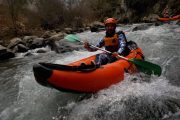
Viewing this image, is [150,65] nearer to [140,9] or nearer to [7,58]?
[7,58]

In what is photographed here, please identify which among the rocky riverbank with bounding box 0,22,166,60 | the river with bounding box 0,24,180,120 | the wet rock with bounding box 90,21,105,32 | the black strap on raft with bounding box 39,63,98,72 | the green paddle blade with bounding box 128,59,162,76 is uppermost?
the black strap on raft with bounding box 39,63,98,72

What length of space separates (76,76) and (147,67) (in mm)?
1707

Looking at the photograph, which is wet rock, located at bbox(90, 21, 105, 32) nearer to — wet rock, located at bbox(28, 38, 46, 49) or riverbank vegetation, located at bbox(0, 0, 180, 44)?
riverbank vegetation, located at bbox(0, 0, 180, 44)

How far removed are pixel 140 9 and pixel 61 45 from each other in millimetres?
13878

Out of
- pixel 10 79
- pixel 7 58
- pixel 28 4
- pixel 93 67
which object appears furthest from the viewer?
pixel 28 4

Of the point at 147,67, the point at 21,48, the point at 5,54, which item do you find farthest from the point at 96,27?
the point at 147,67

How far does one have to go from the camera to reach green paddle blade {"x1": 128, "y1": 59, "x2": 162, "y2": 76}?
5.04 m

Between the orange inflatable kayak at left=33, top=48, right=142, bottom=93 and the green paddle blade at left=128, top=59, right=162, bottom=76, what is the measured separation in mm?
412

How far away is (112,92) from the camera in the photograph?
177 inches

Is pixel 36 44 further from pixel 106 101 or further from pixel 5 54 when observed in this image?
pixel 106 101

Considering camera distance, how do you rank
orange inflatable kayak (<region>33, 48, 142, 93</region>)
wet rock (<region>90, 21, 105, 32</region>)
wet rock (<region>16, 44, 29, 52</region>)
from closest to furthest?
orange inflatable kayak (<region>33, 48, 142, 93</region>) < wet rock (<region>16, 44, 29, 52</region>) < wet rock (<region>90, 21, 105, 32</region>)

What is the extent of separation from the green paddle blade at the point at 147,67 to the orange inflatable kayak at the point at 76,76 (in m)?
0.41

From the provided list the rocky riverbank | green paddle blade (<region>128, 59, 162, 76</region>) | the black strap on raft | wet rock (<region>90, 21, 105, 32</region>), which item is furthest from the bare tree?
the black strap on raft

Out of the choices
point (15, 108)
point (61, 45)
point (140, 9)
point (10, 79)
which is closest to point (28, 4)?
point (140, 9)
